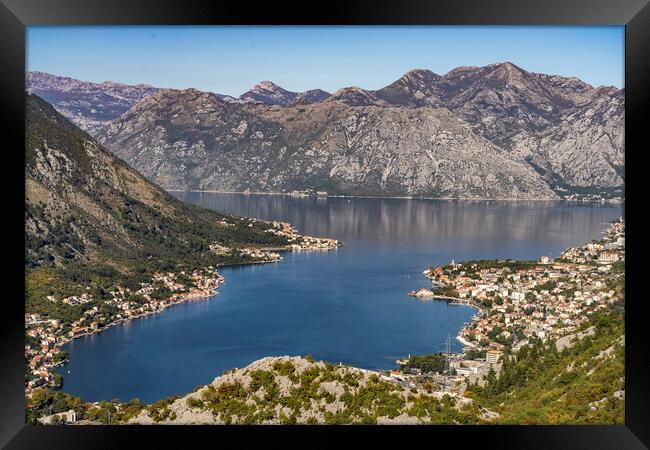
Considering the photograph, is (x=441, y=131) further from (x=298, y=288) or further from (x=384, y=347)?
(x=384, y=347)

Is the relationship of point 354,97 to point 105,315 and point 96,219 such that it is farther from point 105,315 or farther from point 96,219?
point 105,315

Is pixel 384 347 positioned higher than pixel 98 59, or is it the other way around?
pixel 98 59

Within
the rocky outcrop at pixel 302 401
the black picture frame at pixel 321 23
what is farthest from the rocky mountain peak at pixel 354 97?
the black picture frame at pixel 321 23

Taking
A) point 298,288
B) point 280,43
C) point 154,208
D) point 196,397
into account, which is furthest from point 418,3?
point 154,208

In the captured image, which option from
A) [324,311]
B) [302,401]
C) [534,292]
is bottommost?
[324,311]

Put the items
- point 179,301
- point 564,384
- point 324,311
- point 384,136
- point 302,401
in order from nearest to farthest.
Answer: point 302,401, point 564,384, point 324,311, point 179,301, point 384,136

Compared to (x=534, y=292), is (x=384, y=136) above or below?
above

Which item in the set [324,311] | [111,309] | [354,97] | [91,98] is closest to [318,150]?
[354,97]
